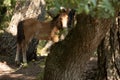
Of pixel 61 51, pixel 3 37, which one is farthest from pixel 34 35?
pixel 61 51

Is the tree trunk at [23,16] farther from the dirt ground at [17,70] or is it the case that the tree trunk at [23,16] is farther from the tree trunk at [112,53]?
the tree trunk at [112,53]

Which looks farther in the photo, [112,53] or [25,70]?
[25,70]

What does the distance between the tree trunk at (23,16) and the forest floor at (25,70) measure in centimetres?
48

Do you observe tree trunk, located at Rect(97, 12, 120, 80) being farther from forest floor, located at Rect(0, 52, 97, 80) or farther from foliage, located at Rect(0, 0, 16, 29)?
foliage, located at Rect(0, 0, 16, 29)

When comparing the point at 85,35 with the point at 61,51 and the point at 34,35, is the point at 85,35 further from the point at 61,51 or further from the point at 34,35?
the point at 34,35

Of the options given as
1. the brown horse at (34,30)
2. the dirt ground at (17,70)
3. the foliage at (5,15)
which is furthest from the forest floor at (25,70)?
the foliage at (5,15)

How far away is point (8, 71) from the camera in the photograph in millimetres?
10242

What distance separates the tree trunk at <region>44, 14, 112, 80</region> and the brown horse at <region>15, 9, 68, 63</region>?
5972 mm

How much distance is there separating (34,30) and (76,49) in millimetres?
7575

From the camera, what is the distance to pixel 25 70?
984 cm

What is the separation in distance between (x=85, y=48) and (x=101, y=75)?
2.17 metres

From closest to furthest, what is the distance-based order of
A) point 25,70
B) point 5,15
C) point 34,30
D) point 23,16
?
point 25,70 → point 23,16 → point 34,30 → point 5,15

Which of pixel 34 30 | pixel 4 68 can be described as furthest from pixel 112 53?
pixel 34 30

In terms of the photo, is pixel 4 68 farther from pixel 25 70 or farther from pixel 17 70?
pixel 25 70
